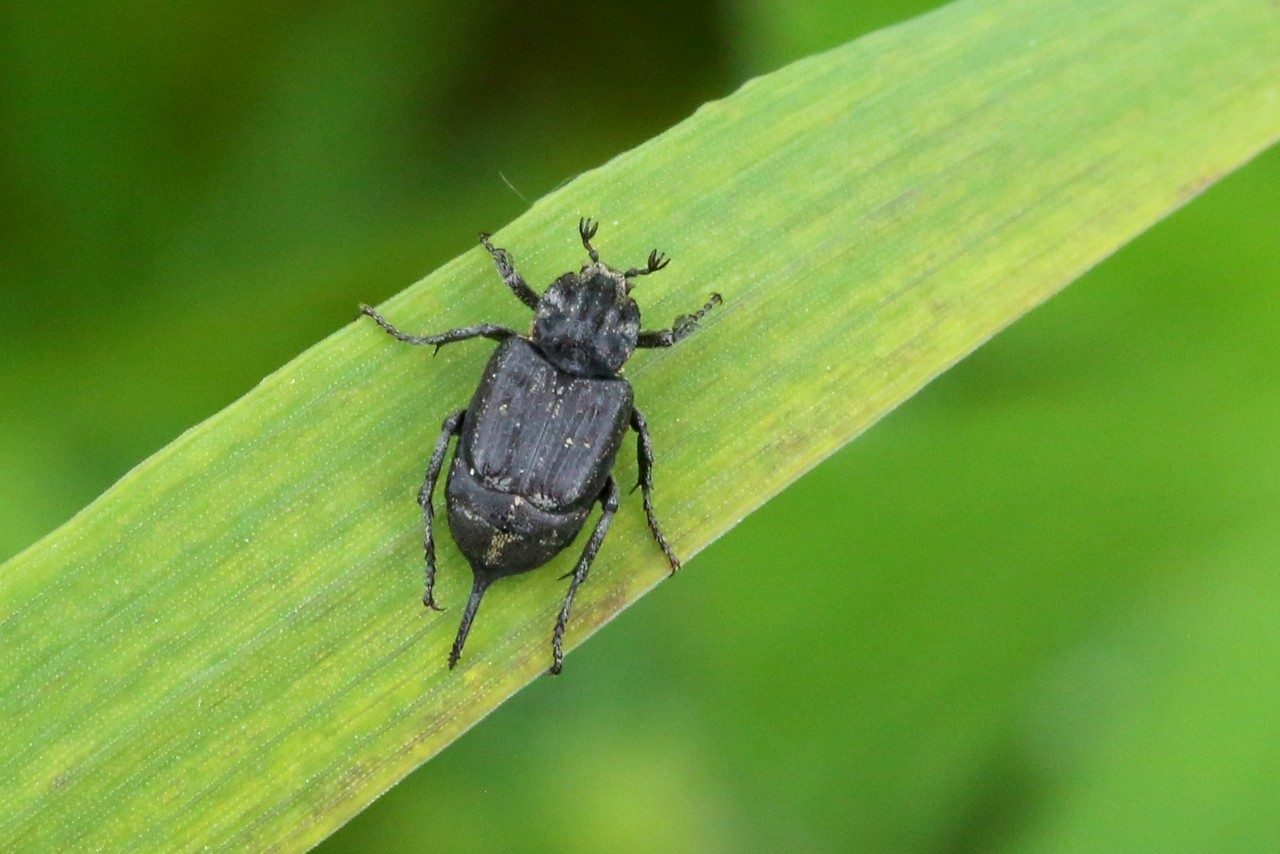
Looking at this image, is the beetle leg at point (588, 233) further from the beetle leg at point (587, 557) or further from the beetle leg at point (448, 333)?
the beetle leg at point (587, 557)

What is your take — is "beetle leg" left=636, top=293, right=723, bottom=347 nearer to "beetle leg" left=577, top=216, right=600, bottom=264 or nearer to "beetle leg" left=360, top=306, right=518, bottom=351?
"beetle leg" left=577, top=216, right=600, bottom=264

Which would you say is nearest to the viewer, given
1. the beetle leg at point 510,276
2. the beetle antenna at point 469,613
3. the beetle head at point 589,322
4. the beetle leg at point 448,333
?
the beetle antenna at point 469,613

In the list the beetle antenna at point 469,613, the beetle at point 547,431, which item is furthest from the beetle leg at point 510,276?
the beetle antenna at point 469,613

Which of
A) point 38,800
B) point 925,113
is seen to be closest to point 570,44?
point 925,113

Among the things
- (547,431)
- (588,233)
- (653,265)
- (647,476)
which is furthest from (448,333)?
(647,476)

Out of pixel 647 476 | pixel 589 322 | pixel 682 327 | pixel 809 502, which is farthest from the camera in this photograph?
pixel 809 502

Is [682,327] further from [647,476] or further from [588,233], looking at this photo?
[647,476]
